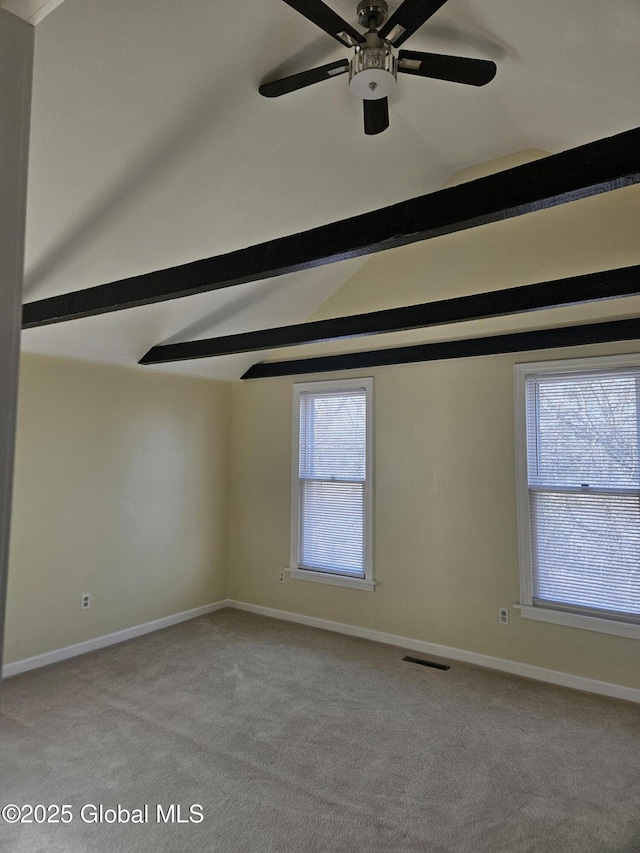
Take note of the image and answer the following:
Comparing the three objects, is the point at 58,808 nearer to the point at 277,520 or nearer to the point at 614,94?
the point at 277,520

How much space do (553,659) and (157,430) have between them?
3.74 meters

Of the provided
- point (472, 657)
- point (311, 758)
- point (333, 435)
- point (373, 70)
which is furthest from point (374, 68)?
point (472, 657)

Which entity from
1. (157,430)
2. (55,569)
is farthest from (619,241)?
(55,569)

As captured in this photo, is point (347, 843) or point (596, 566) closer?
point (347, 843)

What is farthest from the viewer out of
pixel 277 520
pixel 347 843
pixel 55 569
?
pixel 277 520

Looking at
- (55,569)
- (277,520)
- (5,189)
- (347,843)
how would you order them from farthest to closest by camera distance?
(277,520), (55,569), (347,843), (5,189)

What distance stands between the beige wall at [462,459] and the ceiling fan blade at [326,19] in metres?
2.20

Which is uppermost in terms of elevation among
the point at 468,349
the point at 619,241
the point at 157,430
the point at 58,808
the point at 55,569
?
the point at 619,241

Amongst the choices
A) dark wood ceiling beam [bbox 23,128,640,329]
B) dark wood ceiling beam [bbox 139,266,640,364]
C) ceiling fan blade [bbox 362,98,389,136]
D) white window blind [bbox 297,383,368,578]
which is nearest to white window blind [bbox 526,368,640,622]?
dark wood ceiling beam [bbox 139,266,640,364]

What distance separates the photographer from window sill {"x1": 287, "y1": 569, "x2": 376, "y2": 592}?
185 inches

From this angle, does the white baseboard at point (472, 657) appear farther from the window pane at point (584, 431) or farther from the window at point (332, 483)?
the window pane at point (584, 431)

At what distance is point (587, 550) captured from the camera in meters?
3.75

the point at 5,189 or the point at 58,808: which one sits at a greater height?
the point at 5,189

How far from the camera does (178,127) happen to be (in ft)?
7.99
